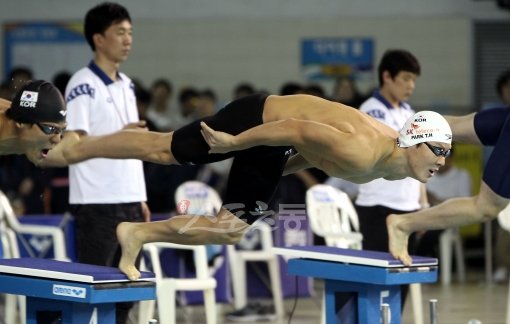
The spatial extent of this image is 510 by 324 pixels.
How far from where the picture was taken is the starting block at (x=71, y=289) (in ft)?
18.1

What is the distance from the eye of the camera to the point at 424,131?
580 cm

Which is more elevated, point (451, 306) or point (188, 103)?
point (188, 103)

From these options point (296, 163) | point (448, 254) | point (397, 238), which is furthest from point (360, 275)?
point (448, 254)

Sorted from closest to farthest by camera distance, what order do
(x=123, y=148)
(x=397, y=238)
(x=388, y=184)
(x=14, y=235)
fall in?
(x=123, y=148) < (x=397, y=238) < (x=388, y=184) < (x=14, y=235)

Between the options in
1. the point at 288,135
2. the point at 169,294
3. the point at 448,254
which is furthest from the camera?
the point at 448,254

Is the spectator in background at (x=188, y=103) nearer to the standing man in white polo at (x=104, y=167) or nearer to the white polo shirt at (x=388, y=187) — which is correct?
the white polo shirt at (x=388, y=187)

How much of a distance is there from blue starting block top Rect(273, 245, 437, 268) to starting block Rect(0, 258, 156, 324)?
4.13ft

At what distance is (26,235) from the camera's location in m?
8.58

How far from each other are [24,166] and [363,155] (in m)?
4.86

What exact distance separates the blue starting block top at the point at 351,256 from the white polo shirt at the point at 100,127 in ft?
3.28

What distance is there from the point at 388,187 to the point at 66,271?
Answer: 8.02ft

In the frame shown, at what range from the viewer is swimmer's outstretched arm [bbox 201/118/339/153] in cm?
548

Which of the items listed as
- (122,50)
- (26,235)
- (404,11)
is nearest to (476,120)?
→ (122,50)

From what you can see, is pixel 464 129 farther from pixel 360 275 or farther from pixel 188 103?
pixel 188 103
